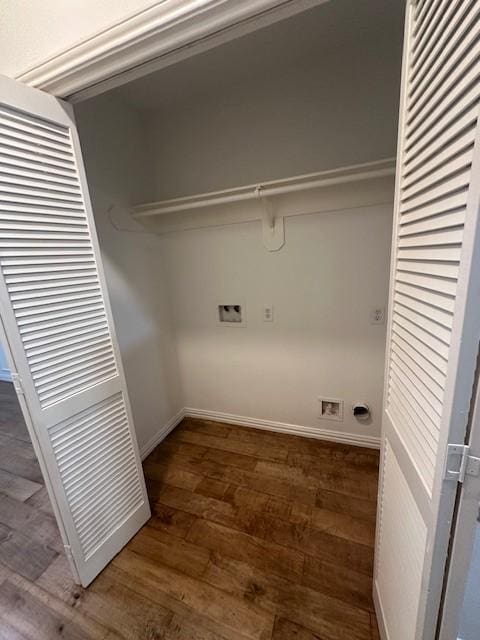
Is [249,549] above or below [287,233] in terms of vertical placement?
below

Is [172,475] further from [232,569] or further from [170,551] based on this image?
[232,569]

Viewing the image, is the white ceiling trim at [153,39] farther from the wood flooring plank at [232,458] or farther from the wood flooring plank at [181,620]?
the wood flooring plank at [232,458]

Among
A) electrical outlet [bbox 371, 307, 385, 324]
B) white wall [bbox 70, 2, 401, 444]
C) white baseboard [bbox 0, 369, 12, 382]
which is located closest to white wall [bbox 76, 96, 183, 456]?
white wall [bbox 70, 2, 401, 444]

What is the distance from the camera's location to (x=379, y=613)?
41.3 inches

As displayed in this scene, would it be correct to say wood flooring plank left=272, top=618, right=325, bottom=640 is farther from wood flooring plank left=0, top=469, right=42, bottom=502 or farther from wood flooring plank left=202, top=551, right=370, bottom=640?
wood flooring plank left=0, top=469, right=42, bottom=502

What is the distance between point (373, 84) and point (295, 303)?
1.35 metres

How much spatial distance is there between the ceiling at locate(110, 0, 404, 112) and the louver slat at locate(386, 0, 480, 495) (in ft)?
3.13

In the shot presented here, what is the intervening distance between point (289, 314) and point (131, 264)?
4.09ft

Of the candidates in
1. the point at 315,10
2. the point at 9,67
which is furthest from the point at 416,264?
the point at 9,67

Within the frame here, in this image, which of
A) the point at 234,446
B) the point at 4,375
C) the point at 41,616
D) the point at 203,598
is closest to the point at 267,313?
the point at 234,446

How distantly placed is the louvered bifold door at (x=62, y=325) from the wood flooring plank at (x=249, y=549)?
0.43 m

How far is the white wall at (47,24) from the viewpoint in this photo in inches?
30.6

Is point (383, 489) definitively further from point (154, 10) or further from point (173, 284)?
point (173, 284)

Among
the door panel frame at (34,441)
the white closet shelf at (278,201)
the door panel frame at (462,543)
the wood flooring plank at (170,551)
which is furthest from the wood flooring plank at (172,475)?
the white closet shelf at (278,201)
